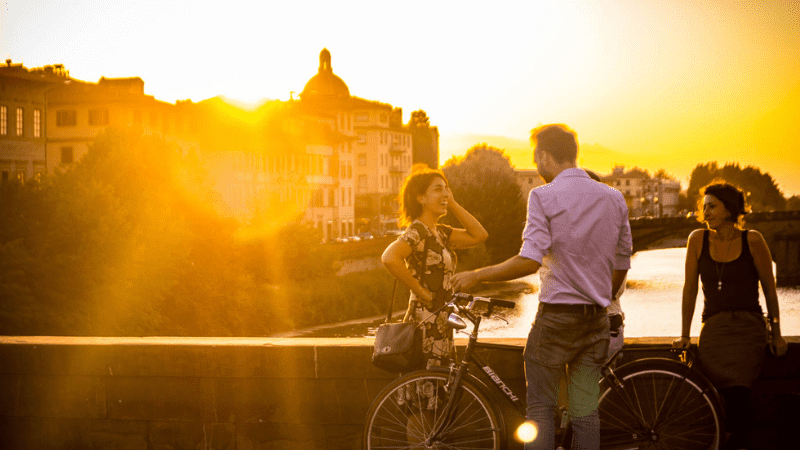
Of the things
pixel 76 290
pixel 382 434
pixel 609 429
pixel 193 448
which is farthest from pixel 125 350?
pixel 76 290

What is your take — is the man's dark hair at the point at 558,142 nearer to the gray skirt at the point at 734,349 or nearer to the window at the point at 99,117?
the gray skirt at the point at 734,349

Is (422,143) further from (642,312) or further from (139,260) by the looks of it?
(139,260)

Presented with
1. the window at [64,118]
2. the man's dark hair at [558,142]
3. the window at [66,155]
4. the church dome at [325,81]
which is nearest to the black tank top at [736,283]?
the man's dark hair at [558,142]

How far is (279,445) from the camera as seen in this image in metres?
5.41

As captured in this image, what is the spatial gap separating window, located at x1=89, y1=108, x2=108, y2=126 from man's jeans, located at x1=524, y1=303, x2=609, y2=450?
2239 inches

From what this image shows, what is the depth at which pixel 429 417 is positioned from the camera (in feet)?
14.0

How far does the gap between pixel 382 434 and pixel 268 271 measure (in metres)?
44.7

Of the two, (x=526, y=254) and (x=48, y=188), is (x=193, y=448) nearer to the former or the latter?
(x=526, y=254)

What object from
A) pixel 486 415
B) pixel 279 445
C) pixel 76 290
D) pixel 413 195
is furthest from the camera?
pixel 76 290

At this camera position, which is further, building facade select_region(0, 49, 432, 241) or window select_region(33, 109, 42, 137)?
window select_region(33, 109, 42, 137)

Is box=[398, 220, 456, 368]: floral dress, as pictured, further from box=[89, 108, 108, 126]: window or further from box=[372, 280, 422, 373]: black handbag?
box=[89, 108, 108, 126]: window

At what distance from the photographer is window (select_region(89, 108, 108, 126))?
57.3 m

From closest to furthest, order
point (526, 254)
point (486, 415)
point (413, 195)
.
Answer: point (526, 254)
point (486, 415)
point (413, 195)

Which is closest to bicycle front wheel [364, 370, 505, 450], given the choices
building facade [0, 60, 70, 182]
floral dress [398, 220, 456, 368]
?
floral dress [398, 220, 456, 368]
